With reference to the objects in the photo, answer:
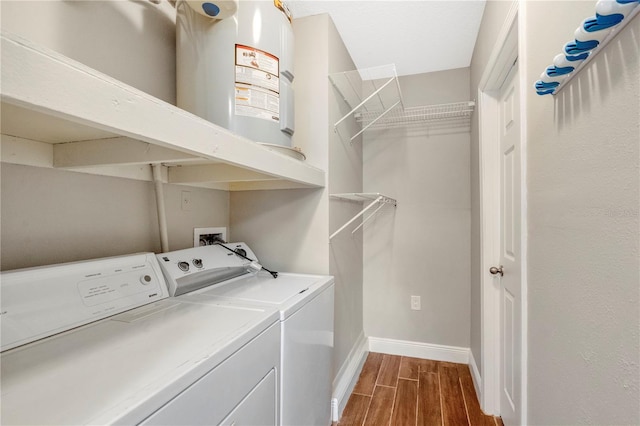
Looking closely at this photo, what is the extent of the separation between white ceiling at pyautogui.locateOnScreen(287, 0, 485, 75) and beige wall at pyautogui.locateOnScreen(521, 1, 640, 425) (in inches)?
33.6

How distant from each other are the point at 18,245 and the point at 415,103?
2.68 m

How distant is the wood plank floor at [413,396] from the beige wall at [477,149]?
0.78 ft

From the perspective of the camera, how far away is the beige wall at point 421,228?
8.04 feet

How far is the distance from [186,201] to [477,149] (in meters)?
1.92

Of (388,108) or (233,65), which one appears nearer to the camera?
(233,65)

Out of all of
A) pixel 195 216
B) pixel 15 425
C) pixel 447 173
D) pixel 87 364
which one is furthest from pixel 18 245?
pixel 447 173

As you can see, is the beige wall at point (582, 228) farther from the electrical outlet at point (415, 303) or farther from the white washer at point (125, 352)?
the electrical outlet at point (415, 303)

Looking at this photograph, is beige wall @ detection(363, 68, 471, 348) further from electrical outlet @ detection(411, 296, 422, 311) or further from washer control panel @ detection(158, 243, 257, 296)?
washer control panel @ detection(158, 243, 257, 296)

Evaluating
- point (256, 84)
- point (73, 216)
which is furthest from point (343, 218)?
point (73, 216)

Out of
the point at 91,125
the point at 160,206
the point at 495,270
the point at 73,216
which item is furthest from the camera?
the point at 495,270

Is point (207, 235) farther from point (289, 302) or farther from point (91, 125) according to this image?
point (91, 125)

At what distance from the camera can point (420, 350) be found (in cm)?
252

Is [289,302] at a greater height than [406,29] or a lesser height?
lesser

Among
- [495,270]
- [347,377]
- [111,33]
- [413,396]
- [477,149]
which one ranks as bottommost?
[413,396]
